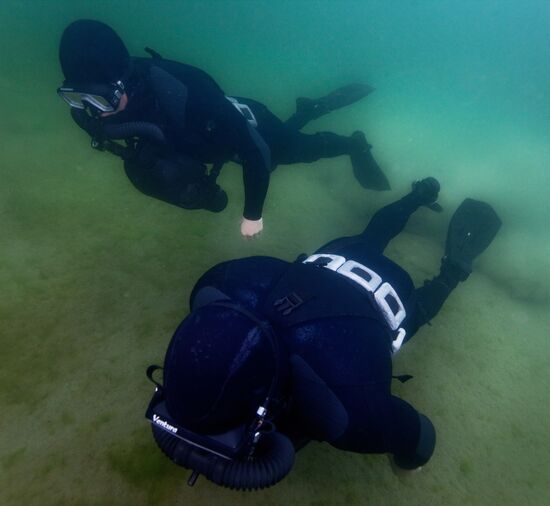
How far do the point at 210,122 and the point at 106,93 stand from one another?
1.00m

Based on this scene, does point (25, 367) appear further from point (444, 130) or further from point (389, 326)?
point (444, 130)

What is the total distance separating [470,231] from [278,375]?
449 cm

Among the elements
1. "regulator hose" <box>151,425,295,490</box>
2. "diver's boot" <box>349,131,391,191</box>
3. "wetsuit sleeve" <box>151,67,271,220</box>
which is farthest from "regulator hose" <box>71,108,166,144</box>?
"diver's boot" <box>349,131,391,191</box>

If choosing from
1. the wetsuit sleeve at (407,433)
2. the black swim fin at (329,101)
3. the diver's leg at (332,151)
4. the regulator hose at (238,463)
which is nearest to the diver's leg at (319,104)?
the black swim fin at (329,101)

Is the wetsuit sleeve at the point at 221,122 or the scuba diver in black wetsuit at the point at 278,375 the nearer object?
the scuba diver in black wetsuit at the point at 278,375

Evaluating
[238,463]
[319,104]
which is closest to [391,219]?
[238,463]

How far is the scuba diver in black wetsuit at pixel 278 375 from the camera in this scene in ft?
5.27

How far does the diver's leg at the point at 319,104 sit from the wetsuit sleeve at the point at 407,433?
5.14 m

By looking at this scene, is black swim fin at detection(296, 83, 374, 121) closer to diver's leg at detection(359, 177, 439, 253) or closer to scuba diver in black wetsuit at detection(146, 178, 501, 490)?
diver's leg at detection(359, 177, 439, 253)

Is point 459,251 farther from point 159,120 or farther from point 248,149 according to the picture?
point 159,120

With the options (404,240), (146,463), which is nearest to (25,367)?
(146,463)

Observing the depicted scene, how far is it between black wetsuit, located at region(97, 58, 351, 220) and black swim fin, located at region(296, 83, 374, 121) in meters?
3.32

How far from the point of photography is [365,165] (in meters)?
7.01

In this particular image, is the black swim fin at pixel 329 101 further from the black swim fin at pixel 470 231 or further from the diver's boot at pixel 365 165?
the black swim fin at pixel 470 231
